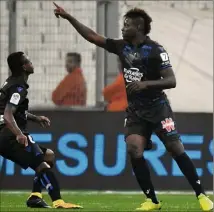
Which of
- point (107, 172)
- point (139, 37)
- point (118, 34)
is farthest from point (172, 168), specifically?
point (139, 37)

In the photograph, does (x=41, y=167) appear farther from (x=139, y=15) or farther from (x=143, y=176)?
(x=139, y=15)

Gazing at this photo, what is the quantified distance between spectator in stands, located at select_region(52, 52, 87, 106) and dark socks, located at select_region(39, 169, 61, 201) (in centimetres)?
508

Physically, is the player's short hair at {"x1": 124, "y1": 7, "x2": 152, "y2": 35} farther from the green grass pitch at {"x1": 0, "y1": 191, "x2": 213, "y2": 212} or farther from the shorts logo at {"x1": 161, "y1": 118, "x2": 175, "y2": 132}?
the green grass pitch at {"x1": 0, "y1": 191, "x2": 213, "y2": 212}

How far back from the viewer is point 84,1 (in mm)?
15516

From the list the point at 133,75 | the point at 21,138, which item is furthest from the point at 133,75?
the point at 21,138

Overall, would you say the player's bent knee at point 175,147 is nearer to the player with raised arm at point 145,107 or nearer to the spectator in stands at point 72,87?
the player with raised arm at point 145,107

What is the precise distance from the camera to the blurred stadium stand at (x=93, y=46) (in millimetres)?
15523

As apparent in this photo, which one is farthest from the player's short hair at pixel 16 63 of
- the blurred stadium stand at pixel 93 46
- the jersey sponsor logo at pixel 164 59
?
the blurred stadium stand at pixel 93 46

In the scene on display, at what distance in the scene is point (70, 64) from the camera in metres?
15.6

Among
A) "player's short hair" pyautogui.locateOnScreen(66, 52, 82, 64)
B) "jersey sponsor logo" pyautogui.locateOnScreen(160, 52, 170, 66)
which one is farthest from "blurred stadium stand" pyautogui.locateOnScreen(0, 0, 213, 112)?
"jersey sponsor logo" pyautogui.locateOnScreen(160, 52, 170, 66)

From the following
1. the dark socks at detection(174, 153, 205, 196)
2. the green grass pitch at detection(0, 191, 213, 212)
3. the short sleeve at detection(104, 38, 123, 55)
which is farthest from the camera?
the green grass pitch at detection(0, 191, 213, 212)

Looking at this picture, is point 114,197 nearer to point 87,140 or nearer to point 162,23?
point 87,140

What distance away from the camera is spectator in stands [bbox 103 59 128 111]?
15.5m

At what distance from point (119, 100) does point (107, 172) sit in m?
1.21
